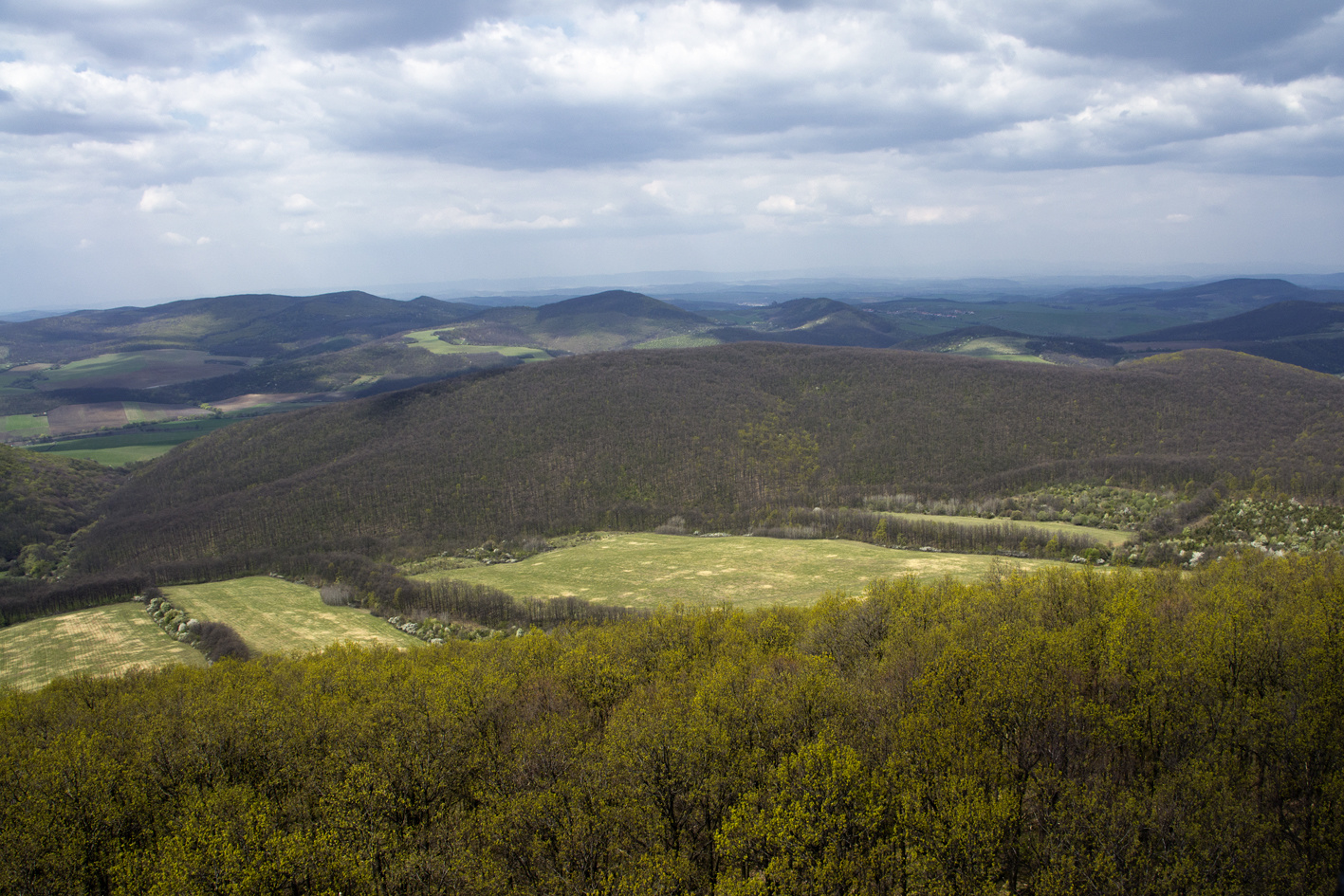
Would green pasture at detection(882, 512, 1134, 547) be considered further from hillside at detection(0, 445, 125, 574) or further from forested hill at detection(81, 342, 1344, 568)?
hillside at detection(0, 445, 125, 574)

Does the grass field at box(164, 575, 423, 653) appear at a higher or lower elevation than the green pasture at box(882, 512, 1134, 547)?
lower

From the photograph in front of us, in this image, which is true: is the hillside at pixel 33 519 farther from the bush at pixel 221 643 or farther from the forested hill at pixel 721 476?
the bush at pixel 221 643

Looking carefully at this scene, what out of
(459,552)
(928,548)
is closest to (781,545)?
(928,548)

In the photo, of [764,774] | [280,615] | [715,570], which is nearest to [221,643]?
[280,615]

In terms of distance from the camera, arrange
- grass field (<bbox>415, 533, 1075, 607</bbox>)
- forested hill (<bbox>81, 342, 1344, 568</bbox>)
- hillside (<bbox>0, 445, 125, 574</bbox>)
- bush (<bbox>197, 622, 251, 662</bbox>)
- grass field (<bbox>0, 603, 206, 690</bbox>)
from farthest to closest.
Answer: hillside (<bbox>0, 445, 125, 574</bbox>)
forested hill (<bbox>81, 342, 1344, 568</bbox>)
grass field (<bbox>415, 533, 1075, 607</bbox>)
bush (<bbox>197, 622, 251, 662</bbox>)
grass field (<bbox>0, 603, 206, 690</bbox>)

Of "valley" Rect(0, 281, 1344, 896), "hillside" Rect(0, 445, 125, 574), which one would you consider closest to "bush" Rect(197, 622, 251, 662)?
"valley" Rect(0, 281, 1344, 896)

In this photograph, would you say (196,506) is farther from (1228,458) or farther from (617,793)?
(1228,458)
